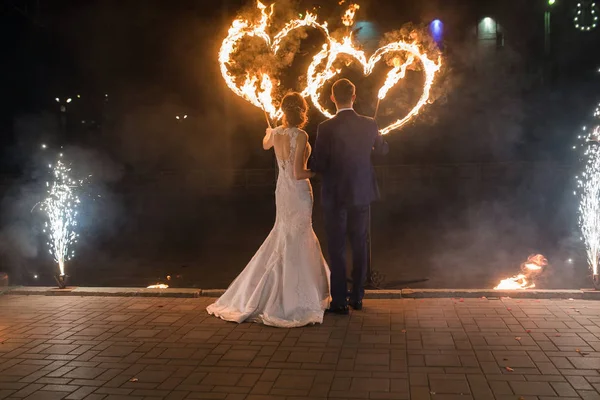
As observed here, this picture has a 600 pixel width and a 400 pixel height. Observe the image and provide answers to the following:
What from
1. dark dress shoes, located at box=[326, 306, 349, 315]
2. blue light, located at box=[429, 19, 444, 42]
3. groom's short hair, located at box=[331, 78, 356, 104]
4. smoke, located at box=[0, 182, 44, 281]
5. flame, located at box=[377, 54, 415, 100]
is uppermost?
blue light, located at box=[429, 19, 444, 42]

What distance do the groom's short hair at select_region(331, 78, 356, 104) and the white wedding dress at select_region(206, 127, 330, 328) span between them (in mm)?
508

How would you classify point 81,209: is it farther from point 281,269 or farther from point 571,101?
point 571,101

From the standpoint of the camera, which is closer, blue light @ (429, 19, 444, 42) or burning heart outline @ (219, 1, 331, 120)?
burning heart outline @ (219, 1, 331, 120)

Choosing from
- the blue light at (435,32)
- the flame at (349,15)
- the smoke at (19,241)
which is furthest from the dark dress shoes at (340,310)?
the smoke at (19,241)

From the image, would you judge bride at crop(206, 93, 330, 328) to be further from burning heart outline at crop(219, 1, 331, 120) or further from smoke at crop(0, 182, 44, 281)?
smoke at crop(0, 182, 44, 281)

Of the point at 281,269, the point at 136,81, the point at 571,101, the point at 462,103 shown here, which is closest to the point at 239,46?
A: the point at 281,269

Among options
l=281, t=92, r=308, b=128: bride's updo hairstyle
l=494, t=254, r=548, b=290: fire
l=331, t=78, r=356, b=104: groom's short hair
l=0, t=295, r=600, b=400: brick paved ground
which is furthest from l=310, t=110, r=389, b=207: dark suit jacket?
l=494, t=254, r=548, b=290: fire

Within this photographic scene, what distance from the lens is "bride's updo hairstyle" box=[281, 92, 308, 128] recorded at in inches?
222

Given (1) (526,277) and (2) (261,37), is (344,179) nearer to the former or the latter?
(2) (261,37)

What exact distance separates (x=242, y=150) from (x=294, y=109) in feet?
79.2

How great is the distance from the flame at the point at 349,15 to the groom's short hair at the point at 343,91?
0.92m

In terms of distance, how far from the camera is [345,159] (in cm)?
558

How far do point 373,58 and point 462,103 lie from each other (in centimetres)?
2402

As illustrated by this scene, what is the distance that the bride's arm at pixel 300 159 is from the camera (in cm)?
564
